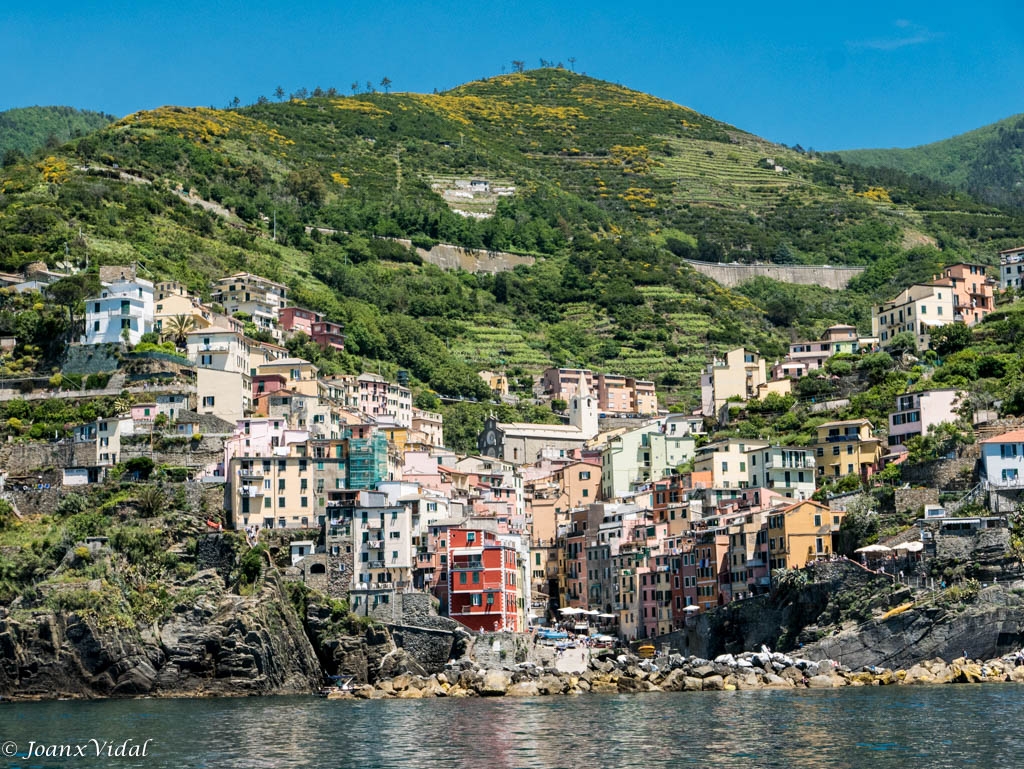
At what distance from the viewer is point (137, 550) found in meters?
87.0

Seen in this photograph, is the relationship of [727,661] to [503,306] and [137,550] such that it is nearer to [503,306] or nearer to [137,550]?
[137,550]

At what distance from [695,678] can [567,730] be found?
63.8 ft

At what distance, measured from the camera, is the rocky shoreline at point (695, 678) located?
254ft

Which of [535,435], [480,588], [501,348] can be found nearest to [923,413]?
[480,588]

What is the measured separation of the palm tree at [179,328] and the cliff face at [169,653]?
97.5 feet

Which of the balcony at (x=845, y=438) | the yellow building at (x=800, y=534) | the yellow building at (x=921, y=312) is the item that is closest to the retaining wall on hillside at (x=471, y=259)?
the yellow building at (x=921, y=312)

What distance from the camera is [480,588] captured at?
294 feet

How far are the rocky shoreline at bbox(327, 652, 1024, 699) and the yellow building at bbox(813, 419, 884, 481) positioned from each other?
21313mm

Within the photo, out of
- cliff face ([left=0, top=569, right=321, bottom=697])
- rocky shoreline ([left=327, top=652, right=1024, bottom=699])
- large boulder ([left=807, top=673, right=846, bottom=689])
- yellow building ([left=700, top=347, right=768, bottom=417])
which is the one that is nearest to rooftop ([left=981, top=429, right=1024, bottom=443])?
rocky shoreline ([left=327, top=652, right=1024, bottom=699])

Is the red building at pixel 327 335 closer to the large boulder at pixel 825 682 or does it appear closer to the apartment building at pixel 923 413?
the apartment building at pixel 923 413

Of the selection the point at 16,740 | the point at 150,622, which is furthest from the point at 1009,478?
the point at 16,740

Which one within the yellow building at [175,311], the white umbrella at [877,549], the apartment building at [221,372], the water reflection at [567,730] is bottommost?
the water reflection at [567,730]

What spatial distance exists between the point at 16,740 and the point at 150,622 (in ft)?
75.1

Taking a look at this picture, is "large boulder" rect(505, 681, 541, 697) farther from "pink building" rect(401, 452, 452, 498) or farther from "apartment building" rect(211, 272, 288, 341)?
"apartment building" rect(211, 272, 288, 341)
